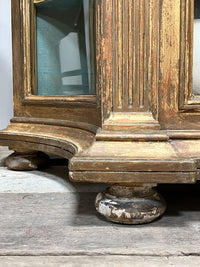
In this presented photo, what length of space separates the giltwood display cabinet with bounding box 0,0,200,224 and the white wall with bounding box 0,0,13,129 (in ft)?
2.55

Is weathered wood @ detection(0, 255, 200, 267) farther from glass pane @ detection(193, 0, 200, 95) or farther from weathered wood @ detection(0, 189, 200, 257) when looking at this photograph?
glass pane @ detection(193, 0, 200, 95)

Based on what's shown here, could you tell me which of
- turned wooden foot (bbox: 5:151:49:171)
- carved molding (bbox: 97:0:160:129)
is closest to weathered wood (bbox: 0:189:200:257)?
carved molding (bbox: 97:0:160:129)

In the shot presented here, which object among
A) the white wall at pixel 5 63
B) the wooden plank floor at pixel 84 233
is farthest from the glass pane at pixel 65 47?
the white wall at pixel 5 63

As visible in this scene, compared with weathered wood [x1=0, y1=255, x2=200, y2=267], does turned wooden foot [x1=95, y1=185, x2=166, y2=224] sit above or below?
above

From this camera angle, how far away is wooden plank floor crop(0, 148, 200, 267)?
51 centimetres

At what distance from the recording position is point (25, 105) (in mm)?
1050

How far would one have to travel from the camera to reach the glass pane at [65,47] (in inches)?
33.2

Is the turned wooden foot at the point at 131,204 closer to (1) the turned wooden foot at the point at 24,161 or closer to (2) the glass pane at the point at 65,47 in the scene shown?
(2) the glass pane at the point at 65,47

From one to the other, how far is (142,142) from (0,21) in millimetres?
1171

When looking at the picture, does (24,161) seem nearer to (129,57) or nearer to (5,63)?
(129,57)

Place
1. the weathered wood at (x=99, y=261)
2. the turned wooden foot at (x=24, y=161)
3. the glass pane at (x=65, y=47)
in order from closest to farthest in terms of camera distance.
Result: the weathered wood at (x=99, y=261), the glass pane at (x=65, y=47), the turned wooden foot at (x=24, y=161)

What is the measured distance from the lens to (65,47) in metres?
0.93

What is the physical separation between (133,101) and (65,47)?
0.32 metres

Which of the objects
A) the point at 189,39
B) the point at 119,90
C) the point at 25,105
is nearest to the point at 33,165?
the point at 25,105
